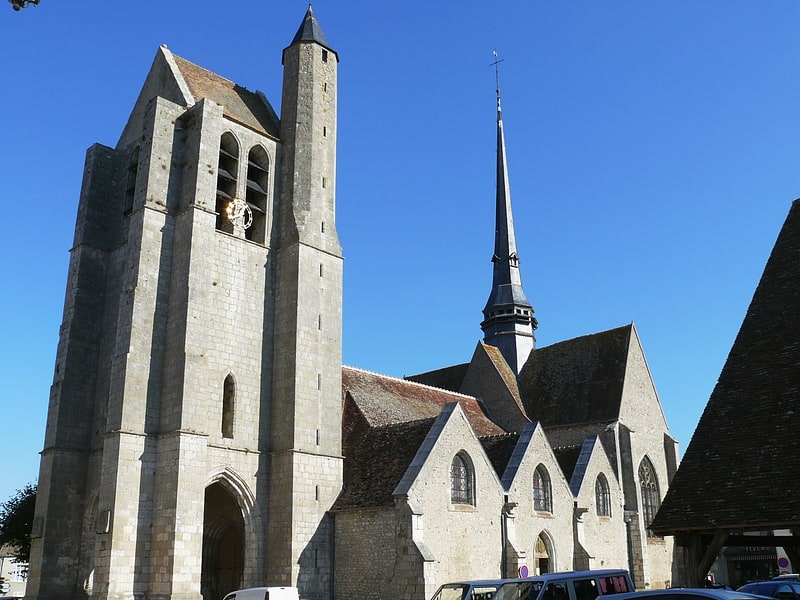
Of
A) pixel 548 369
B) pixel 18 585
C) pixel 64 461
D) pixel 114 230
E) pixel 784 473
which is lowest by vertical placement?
pixel 18 585

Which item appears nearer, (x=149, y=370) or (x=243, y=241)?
(x=149, y=370)

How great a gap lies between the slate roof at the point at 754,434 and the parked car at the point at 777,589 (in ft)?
9.94

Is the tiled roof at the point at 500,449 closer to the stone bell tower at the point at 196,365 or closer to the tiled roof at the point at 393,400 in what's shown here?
the tiled roof at the point at 393,400

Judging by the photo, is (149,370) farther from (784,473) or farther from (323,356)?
(784,473)

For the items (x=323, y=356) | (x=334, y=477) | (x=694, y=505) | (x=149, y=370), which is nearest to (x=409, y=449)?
(x=334, y=477)

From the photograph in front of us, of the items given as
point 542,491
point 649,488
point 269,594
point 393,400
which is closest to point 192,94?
point 393,400

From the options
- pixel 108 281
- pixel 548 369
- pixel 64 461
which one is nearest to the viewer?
pixel 64 461

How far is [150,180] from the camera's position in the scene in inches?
950

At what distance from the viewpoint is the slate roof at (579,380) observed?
33.1m

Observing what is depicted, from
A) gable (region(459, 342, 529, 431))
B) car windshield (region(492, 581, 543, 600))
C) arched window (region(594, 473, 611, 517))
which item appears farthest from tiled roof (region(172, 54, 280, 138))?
car windshield (region(492, 581, 543, 600))

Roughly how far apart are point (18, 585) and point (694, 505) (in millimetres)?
51333

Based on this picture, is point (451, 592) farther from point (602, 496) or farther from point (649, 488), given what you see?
point (649, 488)

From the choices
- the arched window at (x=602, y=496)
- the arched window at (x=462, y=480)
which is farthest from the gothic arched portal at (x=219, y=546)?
the arched window at (x=602, y=496)

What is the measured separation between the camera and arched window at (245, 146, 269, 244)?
26.7 meters
